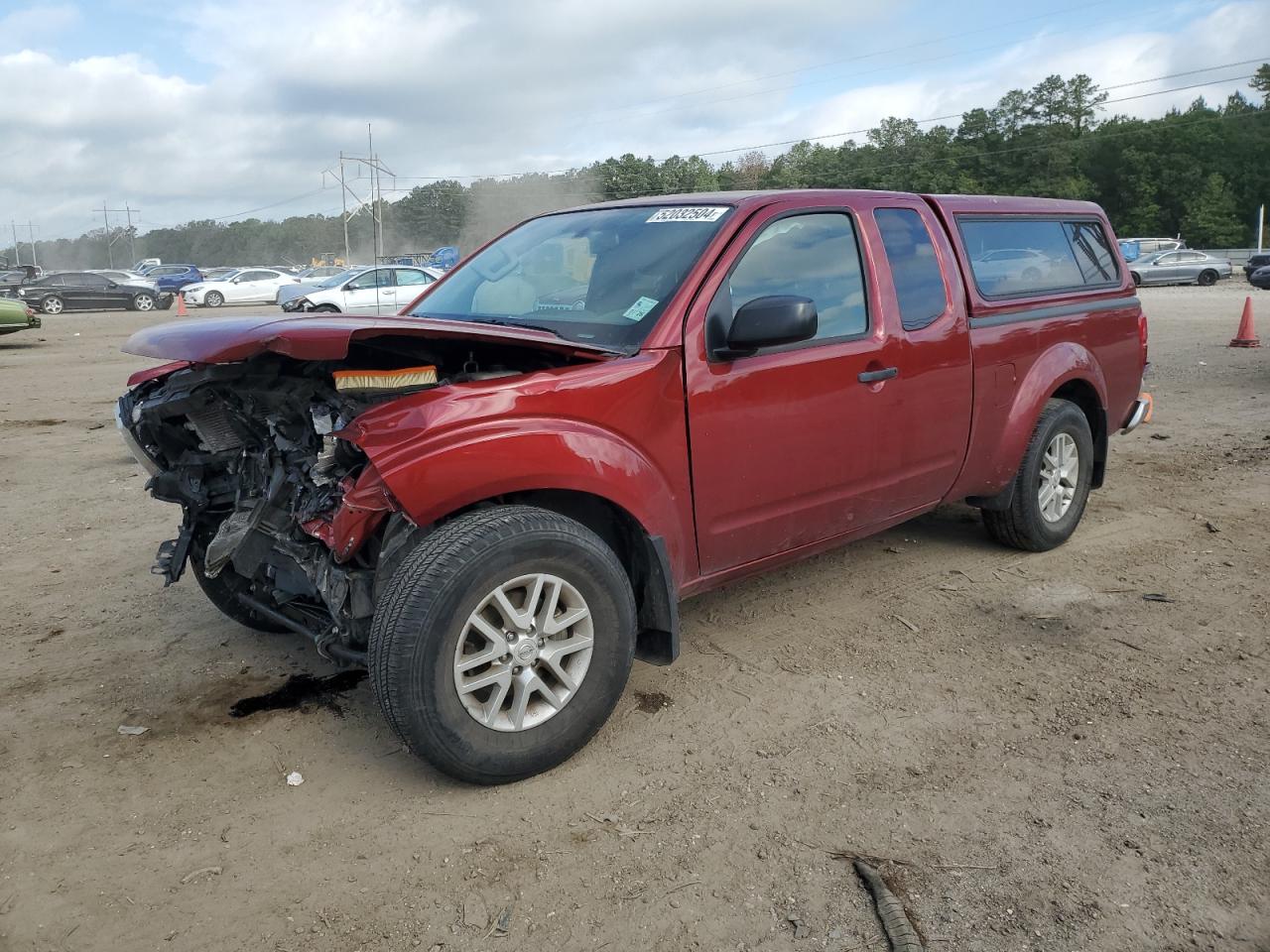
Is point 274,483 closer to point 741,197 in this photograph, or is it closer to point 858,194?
point 741,197

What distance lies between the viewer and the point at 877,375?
410 cm

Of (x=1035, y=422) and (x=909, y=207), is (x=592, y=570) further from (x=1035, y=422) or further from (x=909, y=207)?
(x=1035, y=422)

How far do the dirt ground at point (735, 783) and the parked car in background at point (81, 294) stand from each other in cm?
3037

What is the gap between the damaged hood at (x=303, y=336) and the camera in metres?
2.86

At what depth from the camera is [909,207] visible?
4543 millimetres

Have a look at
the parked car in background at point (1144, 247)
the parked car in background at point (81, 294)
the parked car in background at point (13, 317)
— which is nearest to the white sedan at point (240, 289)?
the parked car in background at point (81, 294)

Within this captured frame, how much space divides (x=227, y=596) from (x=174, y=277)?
4381cm

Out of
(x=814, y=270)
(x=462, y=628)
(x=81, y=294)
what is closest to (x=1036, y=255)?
(x=814, y=270)

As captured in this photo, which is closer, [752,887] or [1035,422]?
[752,887]

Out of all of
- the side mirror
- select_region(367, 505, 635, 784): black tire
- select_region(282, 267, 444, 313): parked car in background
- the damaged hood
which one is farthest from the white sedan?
select_region(367, 505, 635, 784): black tire

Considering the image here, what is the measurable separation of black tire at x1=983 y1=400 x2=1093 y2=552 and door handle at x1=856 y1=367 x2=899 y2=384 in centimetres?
128

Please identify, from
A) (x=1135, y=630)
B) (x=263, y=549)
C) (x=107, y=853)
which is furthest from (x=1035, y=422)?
(x=107, y=853)

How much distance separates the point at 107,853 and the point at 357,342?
1667mm

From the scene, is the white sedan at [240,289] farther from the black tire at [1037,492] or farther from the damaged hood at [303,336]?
the damaged hood at [303,336]
